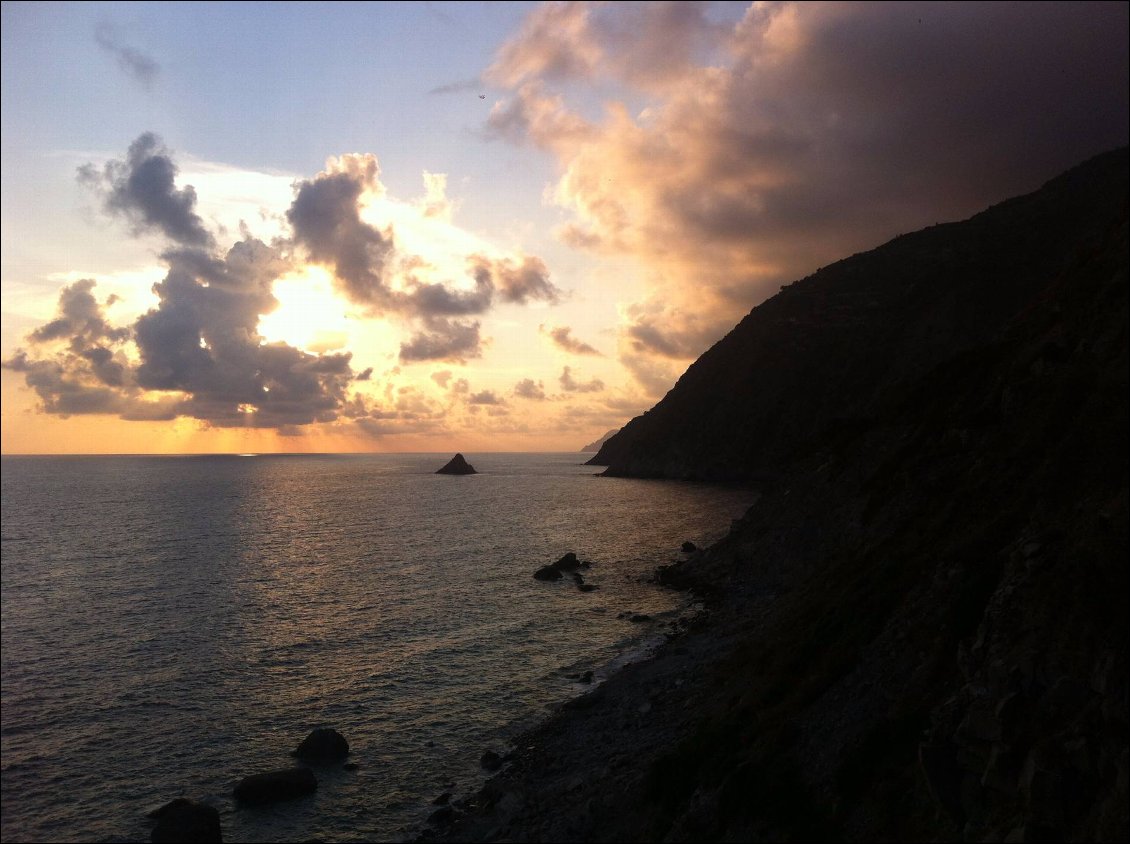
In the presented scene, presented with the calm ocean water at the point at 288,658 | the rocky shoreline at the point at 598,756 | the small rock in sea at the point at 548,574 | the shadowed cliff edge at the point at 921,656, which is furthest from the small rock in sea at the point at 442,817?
the small rock in sea at the point at 548,574

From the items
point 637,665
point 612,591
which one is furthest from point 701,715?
point 612,591

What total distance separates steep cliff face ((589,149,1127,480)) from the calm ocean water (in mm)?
70552

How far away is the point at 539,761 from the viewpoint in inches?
1094

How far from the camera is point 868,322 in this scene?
518ft

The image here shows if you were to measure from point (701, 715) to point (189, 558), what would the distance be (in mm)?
75103

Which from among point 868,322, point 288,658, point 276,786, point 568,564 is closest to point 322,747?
point 276,786

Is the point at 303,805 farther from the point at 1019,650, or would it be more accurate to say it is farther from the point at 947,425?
the point at 947,425

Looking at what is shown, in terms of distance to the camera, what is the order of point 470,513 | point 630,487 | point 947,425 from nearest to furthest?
point 947,425 → point 470,513 → point 630,487

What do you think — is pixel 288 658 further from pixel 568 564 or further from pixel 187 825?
pixel 568 564

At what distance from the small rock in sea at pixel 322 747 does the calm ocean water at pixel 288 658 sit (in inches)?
29.7

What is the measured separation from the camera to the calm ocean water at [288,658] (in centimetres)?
2728

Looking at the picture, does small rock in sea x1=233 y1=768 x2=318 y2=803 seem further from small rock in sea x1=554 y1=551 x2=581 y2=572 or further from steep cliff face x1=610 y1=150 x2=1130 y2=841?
small rock in sea x1=554 y1=551 x2=581 y2=572

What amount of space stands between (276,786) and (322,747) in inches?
124

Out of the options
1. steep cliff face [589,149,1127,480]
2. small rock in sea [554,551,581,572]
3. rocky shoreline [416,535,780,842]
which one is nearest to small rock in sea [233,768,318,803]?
rocky shoreline [416,535,780,842]
